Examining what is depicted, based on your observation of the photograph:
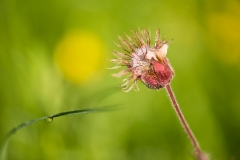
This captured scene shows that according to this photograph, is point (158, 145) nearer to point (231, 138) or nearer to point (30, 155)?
point (231, 138)

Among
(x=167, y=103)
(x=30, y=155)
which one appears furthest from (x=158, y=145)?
(x=30, y=155)

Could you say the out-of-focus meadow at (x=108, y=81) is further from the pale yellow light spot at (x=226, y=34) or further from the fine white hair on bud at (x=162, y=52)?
the fine white hair on bud at (x=162, y=52)

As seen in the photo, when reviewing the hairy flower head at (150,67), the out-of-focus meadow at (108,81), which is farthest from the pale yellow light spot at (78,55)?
the hairy flower head at (150,67)

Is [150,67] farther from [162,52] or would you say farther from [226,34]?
[226,34]

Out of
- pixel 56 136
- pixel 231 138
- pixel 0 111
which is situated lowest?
pixel 231 138

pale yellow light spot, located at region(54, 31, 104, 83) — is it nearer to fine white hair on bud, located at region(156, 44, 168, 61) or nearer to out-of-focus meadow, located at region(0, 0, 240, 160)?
out-of-focus meadow, located at region(0, 0, 240, 160)

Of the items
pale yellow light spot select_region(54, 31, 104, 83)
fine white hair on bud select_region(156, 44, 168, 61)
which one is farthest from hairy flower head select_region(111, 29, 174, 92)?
pale yellow light spot select_region(54, 31, 104, 83)

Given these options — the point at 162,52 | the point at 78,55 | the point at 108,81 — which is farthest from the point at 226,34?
the point at 162,52

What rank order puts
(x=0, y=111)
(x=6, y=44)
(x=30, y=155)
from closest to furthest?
(x=30, y=155) → (x=0, y=111) → (x=6, y=44)
